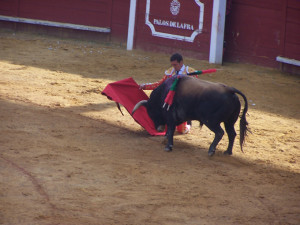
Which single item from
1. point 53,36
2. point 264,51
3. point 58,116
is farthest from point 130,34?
point 58,116

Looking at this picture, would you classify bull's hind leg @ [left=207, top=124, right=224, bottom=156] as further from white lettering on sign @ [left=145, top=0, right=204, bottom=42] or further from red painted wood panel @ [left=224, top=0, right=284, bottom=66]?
white lettering on sign @ [left=145, top=0, right=204, bottom=42]

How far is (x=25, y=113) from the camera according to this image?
6.04 metres

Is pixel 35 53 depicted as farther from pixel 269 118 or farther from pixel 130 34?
pixel 269 118

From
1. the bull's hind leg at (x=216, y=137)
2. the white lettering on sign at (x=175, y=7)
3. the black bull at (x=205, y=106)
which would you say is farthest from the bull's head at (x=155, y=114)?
the white lettering on sign at (x=175, y=7)

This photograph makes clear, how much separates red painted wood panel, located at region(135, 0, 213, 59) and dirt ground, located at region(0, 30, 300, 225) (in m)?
1.69

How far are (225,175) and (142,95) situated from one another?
1.74 metres

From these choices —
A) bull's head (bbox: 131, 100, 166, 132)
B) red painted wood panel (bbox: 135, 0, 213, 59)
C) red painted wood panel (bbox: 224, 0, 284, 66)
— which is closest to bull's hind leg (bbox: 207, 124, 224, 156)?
bull's head (bbox: 131, 100, 166, 132)

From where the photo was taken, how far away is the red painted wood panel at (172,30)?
957 cm

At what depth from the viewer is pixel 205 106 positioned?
4.93 meters

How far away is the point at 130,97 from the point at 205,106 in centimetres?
127

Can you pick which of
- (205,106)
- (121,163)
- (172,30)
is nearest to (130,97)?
(205,106)

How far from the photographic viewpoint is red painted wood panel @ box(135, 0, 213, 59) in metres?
9.57

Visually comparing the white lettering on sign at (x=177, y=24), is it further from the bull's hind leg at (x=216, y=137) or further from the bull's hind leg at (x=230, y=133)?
the bull's hind leg at (x=216, y=137)

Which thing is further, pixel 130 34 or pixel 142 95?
pixel 130 34
